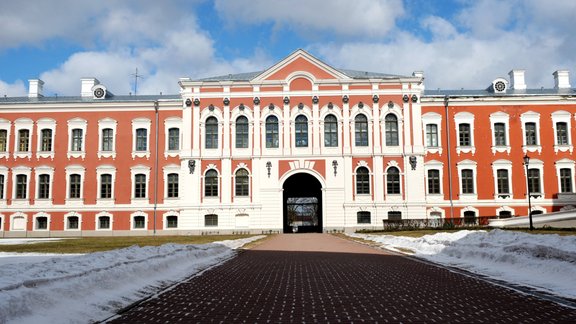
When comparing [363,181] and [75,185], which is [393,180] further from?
[75,185]

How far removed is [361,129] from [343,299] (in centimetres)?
3517

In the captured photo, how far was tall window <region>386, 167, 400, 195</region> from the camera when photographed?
42.9 m

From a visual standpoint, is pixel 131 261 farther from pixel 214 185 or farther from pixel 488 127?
pixel 488 127

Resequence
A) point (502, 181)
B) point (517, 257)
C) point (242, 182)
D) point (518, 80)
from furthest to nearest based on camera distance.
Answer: point (518, 80) < point (502, 181) < point (242, 182) < point (517, 257)

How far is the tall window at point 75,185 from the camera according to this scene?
44.2 metres

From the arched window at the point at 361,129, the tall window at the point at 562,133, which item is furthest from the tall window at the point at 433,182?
the tall window at the point at 562,133

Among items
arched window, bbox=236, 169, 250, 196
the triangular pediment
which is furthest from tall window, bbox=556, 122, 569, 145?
arched window, bbox=236, 169, 250, 196

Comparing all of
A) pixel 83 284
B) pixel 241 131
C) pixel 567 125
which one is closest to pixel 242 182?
pixel 241 131

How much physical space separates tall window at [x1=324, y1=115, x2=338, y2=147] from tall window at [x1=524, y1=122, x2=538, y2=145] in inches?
590

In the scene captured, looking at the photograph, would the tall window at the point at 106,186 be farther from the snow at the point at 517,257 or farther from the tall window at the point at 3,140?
the snow at the point at 517,257

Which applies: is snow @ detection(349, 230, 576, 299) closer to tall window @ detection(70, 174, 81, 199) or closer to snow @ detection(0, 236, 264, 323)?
snow @ detection(0, 236, 264, 323)

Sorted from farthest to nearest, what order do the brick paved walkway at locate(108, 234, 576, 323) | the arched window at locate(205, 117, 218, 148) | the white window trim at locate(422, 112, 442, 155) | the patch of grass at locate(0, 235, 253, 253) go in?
the white window trim at locate(422, 112, 442, 155) < the arched window at locate(205, 117, 218, 148) < the patch of grass at locate(0, 235, 253, 253) < the brick paved walkway at locate(108, 234, 576, 323)

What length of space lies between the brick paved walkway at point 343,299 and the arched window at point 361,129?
98.1ft

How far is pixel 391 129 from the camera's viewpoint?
4341 centimetres
